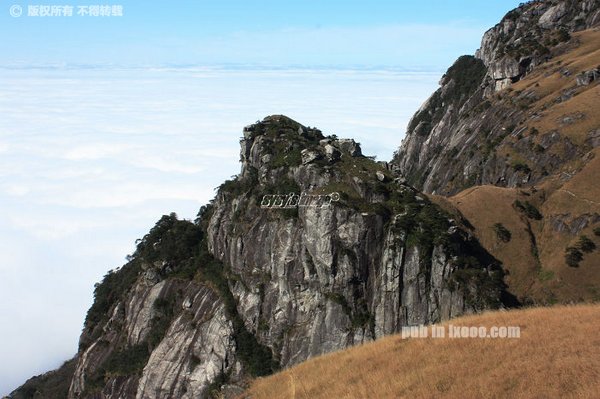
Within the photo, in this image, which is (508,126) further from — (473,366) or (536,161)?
(473,366)

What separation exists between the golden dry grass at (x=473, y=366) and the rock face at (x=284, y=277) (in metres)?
47.2

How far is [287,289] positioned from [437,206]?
26.0 meters

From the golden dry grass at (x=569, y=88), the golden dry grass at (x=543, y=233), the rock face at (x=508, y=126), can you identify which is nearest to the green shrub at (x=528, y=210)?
the golden dry grass at (x=543, y=233)

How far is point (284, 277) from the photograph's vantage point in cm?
9400

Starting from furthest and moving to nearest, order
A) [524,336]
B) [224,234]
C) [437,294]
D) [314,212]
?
1. [224,234]
2. [314,212]
3. [437,294]
4. [524,336]

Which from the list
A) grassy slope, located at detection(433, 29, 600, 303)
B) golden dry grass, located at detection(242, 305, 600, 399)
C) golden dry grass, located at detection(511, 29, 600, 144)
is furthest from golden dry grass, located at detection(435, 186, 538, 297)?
golden dry grass, located at detection(242, 305, 600, 399)

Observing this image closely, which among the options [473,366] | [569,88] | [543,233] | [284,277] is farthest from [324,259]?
[569,88]

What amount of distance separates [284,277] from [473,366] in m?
66.2

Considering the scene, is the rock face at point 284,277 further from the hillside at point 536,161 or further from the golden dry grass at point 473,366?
the golden dry grass at point 473,366

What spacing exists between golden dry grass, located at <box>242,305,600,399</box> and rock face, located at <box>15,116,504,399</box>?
4721cm

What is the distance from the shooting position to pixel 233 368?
94.4m

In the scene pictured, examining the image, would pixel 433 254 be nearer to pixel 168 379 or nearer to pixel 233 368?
pixel 233 368

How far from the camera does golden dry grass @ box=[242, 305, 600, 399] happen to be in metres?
25.5

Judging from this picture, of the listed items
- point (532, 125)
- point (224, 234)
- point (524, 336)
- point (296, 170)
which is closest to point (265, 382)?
point (524, 336)
